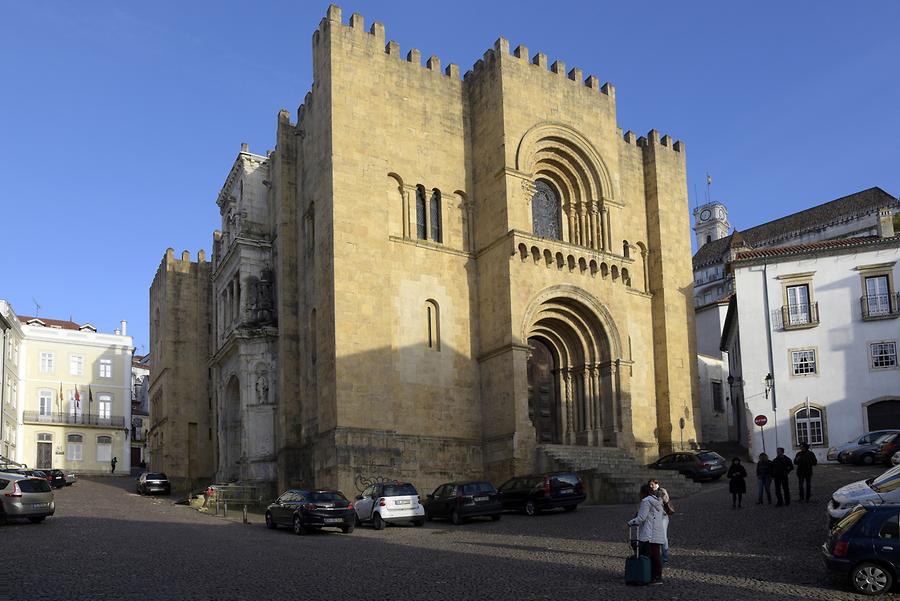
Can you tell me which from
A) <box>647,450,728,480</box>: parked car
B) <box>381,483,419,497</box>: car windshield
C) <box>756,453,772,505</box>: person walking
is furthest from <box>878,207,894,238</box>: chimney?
<box>381,483,419,497</box>: car windshield

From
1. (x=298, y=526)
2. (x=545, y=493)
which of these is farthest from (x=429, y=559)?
(x=545, y=493)

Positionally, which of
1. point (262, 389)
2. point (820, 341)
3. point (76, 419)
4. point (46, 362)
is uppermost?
point (46, 362)

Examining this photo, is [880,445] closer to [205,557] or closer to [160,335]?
[205,557]

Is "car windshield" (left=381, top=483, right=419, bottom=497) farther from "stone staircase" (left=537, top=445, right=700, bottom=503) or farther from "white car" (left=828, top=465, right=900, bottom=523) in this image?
"white car" (left=828, top=465, right=900, bottom=523)

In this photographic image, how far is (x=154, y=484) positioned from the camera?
42.3 metres

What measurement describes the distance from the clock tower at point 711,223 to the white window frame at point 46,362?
82.0 metres

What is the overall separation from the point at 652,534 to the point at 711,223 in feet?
364

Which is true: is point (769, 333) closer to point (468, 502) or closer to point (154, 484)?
point (468, 502)

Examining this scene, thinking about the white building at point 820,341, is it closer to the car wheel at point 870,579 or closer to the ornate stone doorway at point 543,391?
the ornate stone doorway at point 543,391

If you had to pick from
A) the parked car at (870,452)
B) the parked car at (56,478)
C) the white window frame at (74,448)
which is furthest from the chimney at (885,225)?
the white window frame at (74,448)

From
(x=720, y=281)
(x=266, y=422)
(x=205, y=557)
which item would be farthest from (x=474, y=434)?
(x=720, y=281)

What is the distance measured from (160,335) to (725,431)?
29.9m

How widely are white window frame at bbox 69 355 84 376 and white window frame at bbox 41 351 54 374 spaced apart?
1.25m

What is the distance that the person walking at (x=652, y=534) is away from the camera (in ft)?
46.9
